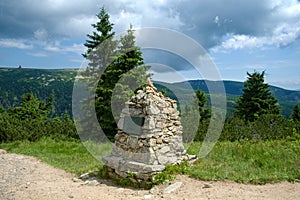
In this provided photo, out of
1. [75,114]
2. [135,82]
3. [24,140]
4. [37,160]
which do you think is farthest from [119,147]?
[75,114]

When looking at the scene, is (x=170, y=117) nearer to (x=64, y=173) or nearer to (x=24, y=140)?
(x=64, y=173)

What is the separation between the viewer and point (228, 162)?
29.8ft

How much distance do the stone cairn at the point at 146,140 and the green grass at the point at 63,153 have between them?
6.24 ft

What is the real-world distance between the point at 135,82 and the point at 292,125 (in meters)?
9.06

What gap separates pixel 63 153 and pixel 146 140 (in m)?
6.78

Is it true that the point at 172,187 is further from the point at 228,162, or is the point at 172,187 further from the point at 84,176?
the point at 84,176

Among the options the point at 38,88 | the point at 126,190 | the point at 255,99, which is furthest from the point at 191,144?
the point at 38,88

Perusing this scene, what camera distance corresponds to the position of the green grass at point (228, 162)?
7645 mm

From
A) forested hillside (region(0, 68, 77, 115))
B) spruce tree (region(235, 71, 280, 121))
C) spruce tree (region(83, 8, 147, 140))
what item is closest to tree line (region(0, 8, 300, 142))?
spruce tree (region(83, 8, 147, 140))

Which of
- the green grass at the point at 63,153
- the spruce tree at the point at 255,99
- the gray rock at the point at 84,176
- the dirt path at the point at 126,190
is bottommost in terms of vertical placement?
the green grass at the point at 63,153

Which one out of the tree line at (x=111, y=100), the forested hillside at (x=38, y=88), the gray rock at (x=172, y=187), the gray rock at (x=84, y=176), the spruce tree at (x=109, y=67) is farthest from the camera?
the forested hillside at (x=38, y=88)

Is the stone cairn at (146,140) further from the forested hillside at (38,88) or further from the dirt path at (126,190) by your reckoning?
the forested hillside at (38,88)

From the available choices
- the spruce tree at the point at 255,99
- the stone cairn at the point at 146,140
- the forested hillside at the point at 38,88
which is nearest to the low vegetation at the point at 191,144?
the stone cairn at the point at 146,140

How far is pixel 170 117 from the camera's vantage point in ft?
29.0
